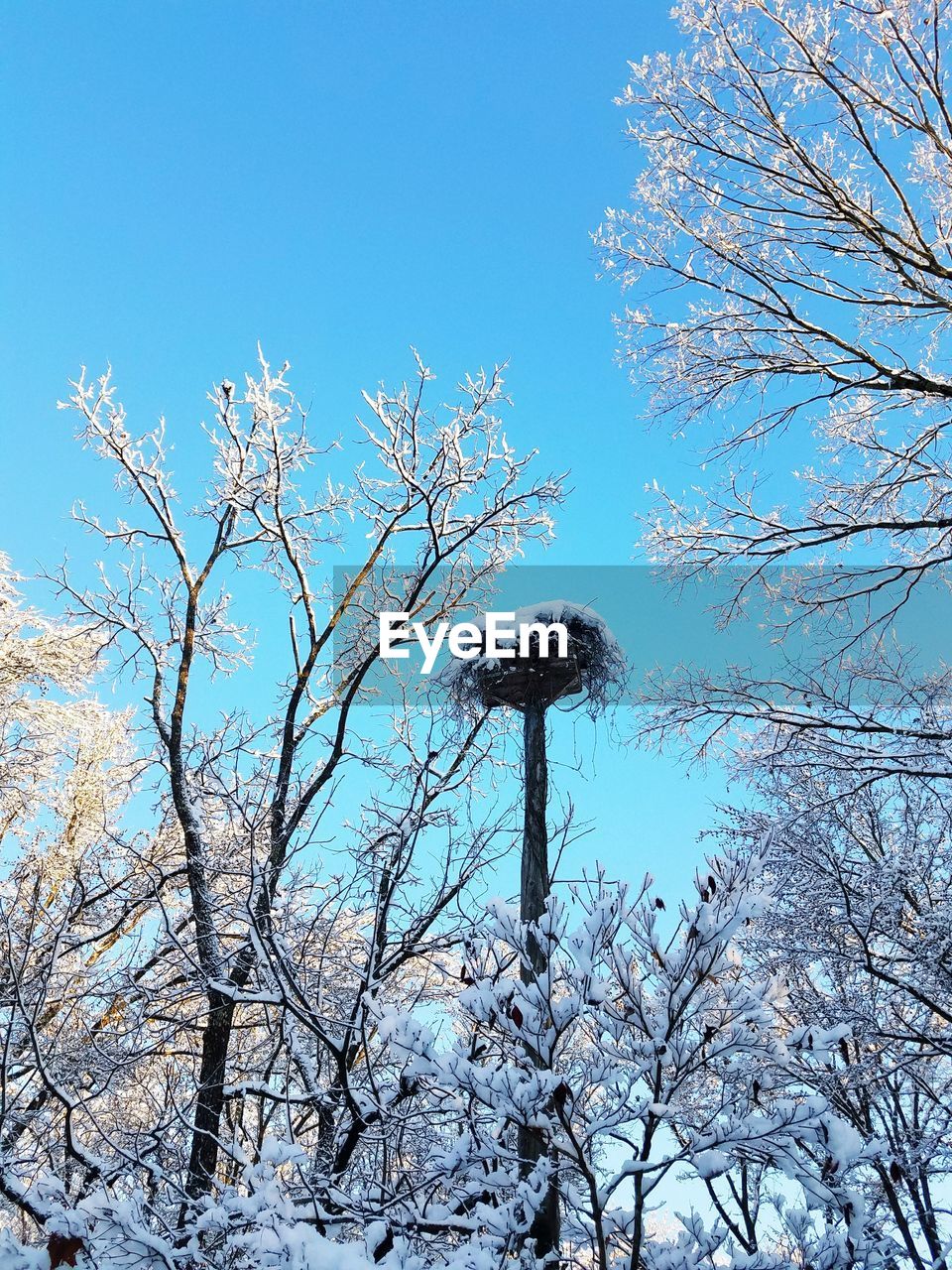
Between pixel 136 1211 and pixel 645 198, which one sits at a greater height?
pixel 645 198

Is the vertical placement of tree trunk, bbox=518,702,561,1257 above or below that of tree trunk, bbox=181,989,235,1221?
above

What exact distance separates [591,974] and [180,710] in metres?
5.45

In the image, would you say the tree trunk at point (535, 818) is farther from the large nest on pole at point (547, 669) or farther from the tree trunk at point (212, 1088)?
the tree trunk at point (212, 1088)

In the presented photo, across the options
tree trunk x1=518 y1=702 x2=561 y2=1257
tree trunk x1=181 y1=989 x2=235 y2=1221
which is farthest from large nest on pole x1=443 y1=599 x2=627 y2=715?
tree trunk x1=181 y1=989 x2=235 y2=1221

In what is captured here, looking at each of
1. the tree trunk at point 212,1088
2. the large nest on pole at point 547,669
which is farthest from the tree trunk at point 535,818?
the tree trunk at point 212,1088

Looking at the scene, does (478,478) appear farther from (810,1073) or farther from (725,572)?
(810,1073)

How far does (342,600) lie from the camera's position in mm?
7875

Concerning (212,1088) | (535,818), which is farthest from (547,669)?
(212,1088)

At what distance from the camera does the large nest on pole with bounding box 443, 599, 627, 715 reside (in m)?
7.11

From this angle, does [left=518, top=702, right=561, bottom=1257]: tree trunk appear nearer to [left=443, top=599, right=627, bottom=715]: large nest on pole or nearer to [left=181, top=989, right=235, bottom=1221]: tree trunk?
[left=443, top=599, right=627, bottom=715]: large nest on pole

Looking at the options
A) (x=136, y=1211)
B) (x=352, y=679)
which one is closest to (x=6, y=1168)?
(x=136, y=1211)

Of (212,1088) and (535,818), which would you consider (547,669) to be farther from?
(212,1088)

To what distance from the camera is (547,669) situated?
726 centimetres

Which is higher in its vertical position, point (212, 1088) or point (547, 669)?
point (547, 669)
